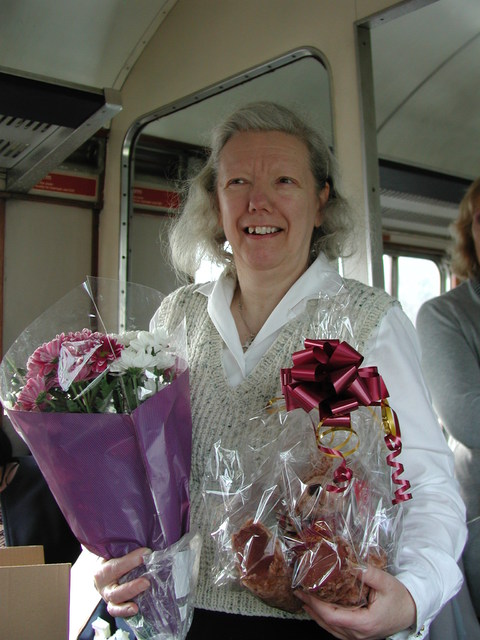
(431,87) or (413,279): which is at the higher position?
(431,87)

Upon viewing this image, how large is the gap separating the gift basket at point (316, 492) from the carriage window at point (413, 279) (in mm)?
3377

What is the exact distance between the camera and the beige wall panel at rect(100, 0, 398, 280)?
2268mm

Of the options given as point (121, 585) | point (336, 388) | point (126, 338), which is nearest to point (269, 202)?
point (126, 338)

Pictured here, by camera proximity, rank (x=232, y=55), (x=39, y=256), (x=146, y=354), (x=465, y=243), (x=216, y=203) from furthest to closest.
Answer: (x=39, y=256)
(x=232, y=55)
(x=465, y=243)
(x=216, y=203)
(x=146, y=354)

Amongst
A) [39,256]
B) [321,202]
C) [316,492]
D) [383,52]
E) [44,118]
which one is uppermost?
[383,52]

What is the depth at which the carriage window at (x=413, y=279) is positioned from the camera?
14.8 feet

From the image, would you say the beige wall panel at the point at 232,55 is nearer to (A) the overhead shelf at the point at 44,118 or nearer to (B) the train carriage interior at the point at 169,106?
(B) the train carriage interior at the point at 169,106

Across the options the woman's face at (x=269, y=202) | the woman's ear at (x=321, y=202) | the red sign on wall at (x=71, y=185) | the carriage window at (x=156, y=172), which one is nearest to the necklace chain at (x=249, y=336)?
the woman's face at (x=269, y=202)

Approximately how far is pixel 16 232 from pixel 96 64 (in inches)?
38.7

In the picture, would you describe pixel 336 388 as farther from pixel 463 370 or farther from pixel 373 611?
pixel 463 370

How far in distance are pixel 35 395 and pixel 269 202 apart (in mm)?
857

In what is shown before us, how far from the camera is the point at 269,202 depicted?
67.4 inches

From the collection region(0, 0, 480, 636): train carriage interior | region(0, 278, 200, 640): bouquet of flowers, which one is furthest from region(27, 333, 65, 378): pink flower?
region(0, 0, 480, 636): train carriage interior

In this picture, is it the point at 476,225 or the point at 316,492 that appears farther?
the point at 476,225
